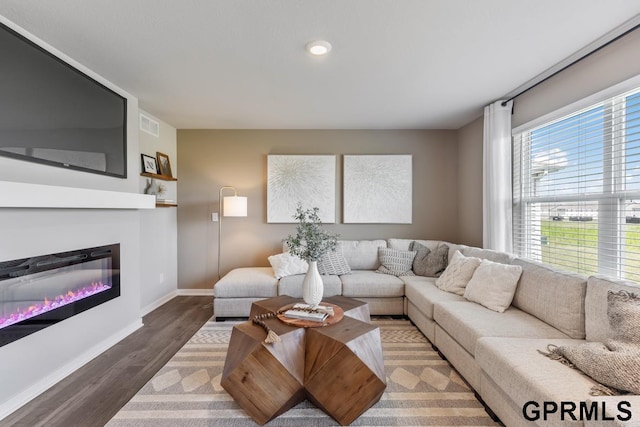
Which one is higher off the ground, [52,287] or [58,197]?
[58,197]

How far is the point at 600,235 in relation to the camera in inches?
85.0

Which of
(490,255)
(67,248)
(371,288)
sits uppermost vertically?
(67,248)

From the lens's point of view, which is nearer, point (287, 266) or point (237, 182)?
point (287, 266)

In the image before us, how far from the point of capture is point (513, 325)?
2.01 metres

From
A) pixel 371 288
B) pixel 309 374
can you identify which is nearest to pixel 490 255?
pixel 371 288

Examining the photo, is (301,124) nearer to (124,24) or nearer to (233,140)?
(233,140)

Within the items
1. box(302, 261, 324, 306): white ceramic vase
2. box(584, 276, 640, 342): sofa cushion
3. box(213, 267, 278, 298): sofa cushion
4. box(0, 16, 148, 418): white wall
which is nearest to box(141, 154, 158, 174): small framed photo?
box(0, 16, 148, 418): white wall

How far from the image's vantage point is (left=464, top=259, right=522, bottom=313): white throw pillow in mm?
2320

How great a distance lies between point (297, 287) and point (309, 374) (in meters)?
1.51

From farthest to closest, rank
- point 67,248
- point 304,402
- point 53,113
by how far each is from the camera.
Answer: point 67,248 < point 53,113 < point 304,402

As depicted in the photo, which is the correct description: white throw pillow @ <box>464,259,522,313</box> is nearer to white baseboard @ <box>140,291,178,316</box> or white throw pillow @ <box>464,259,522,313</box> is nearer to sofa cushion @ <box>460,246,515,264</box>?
sofa cushion @ <box>460,246,515,264</box>

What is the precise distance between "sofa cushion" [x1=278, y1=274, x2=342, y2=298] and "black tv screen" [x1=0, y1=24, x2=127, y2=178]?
2026 millimetres

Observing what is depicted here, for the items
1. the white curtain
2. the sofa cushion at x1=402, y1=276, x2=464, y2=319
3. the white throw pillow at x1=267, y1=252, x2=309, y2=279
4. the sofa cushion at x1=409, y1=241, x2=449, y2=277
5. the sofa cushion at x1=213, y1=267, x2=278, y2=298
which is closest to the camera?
the sofa cushion at x1=402, y1=276, x2=464, y2=319

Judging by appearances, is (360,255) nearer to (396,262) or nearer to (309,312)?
(396,262)
